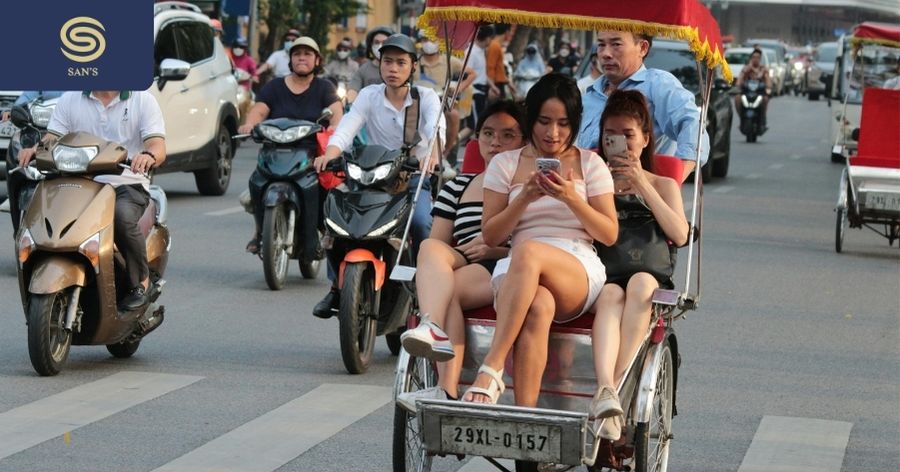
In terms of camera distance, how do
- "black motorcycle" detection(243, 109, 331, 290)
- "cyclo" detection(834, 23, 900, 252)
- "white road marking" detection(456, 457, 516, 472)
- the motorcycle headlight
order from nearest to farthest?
"white road marking" detection(456, 457, 516, 472) → the motorcycle headlight → "black motorcycle" detection(243, 109, 331, 290) → "cyclo" detection(834, 23, 900, 252)

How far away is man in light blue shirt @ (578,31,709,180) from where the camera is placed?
311 inches

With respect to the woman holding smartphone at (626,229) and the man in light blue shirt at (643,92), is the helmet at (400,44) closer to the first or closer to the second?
the man in light blue shirt at (643,92)

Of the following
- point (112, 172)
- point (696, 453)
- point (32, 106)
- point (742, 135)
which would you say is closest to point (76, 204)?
point (112, 172)

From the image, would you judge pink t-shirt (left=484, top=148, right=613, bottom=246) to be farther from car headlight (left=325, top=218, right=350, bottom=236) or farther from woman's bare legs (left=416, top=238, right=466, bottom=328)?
car headlight (left=325, top=218, right=350, bottom=236)

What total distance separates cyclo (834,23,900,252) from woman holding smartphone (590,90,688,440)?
967 centimetres

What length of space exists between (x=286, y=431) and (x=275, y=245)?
4.81 m

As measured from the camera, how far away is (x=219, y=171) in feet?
66.2

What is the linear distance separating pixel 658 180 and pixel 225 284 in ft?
21.5

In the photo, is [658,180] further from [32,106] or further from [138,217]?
[32,106]

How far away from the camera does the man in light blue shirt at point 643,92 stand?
7.89 m

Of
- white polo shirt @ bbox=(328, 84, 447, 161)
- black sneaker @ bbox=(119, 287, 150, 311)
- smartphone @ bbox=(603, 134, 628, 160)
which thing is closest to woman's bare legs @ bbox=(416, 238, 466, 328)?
smartphone @ bbox=(603, 134, 628, 160)

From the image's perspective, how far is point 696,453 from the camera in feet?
25.4

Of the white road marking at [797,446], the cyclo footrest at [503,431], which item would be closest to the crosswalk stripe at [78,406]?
the cyclo footrest at [503,431]

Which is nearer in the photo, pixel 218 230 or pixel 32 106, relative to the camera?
pixel 32 106
